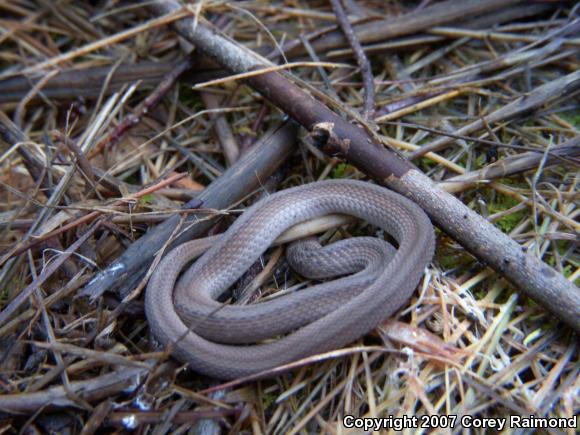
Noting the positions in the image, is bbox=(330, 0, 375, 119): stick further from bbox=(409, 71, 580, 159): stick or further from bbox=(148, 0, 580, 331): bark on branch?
bbox=(409, 71, 580, 159): stick

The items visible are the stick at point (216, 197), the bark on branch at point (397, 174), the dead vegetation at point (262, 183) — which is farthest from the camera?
the stick at point (216, 197)

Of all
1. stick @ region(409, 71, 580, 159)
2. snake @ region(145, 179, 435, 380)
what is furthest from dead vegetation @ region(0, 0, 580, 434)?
snake @ region(145, 179, 435, 380)

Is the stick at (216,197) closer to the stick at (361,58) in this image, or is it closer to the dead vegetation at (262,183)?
the dead vegetation at (262,183)

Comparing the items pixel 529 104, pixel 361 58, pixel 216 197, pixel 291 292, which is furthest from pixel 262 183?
pixel 529 104

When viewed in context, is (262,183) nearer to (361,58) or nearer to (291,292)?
(291,292)

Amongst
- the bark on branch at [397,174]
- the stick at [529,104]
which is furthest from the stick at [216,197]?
the stick at [529,104]
